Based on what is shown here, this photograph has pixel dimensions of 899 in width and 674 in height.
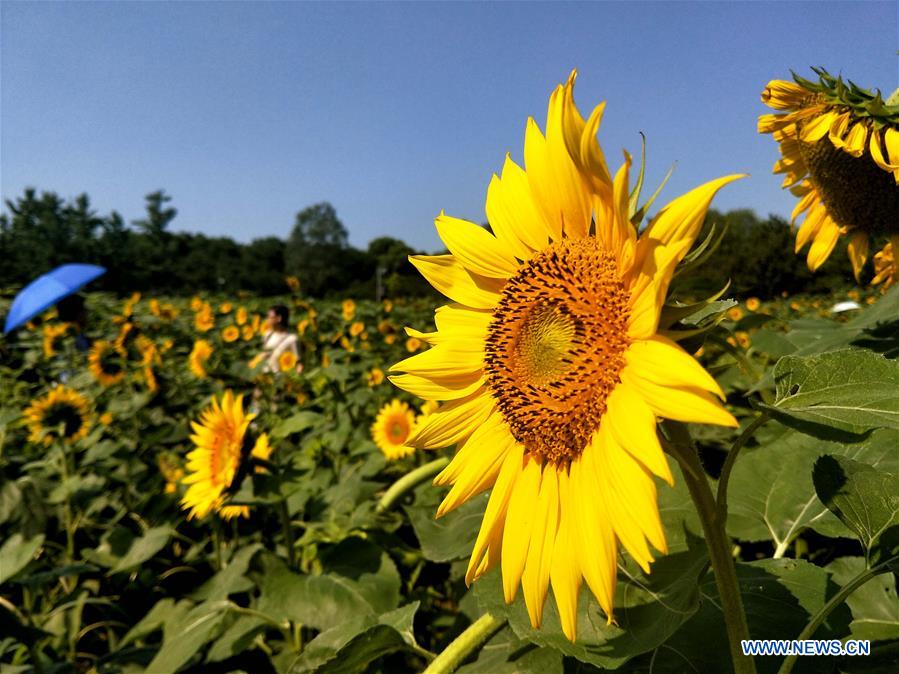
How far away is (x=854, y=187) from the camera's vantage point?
1611 mm

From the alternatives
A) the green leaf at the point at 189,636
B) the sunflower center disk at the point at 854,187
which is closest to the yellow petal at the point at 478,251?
the sunflower center disk at the point at 854,187

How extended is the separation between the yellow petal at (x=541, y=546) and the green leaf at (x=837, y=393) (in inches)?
11.4

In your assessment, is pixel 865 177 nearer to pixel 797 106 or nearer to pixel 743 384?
pixel 797 106

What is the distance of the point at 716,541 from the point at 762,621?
24cm

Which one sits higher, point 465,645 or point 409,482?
point 409,482

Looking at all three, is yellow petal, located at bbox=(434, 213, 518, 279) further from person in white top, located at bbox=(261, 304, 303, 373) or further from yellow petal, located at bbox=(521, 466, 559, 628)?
person in white top, located at bbox=(261, 304, 303, 373)

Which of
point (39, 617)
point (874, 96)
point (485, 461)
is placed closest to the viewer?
point (485, 461)

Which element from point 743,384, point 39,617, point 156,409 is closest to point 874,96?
point 743,384

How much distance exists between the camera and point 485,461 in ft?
2.88

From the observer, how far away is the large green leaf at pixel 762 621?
2.59ft

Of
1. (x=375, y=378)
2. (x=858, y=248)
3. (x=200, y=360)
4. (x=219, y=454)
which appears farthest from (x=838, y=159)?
(x=200, y=360)

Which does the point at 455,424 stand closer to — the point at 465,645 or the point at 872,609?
the point at 465,645

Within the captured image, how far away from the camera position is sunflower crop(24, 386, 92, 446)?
343 cm

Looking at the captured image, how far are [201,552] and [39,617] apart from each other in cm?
64
